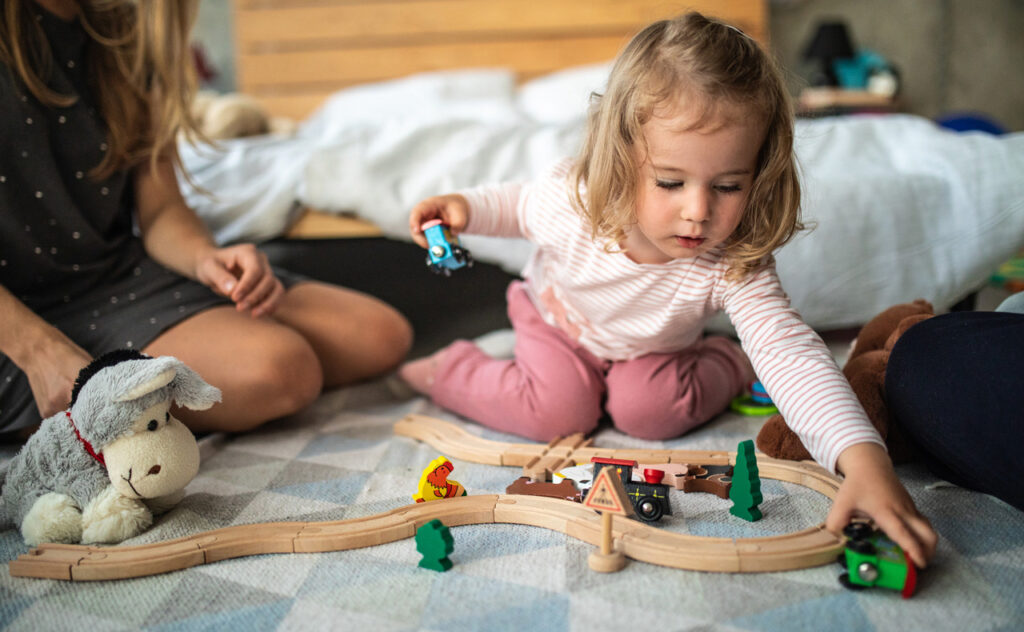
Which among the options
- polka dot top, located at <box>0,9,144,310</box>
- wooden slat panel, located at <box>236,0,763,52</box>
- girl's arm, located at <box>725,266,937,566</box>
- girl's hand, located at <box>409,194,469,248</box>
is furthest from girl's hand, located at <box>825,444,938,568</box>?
wooden slat panel, located at <box>236,0,763,52</box>

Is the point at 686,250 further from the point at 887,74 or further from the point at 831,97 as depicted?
the point at 887,74

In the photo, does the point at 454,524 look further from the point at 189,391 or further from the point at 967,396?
the point at 967,396

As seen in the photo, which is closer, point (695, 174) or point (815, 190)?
point (695, 174)

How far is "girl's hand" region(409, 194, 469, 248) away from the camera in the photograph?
874mm

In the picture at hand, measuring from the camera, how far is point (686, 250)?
2.58ft

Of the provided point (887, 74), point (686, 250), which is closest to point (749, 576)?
point (686, 250)

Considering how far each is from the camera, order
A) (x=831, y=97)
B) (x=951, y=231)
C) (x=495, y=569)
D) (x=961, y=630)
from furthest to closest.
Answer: (x=831, y=97) < (x=951, y=231) < (x=495, y=569) < (x=961, y=630)

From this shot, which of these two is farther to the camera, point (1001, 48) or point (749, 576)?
point (1001, 48)

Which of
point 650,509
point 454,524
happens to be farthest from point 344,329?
point 650,509

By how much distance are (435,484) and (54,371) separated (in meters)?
0.44

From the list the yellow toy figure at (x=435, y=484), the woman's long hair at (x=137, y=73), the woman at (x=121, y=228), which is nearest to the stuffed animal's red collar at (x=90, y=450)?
the woman at (x=121, y=228)

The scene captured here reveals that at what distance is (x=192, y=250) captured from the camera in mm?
1059

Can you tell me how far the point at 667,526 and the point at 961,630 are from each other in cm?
25

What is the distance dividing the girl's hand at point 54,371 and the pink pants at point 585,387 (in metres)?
0.47
